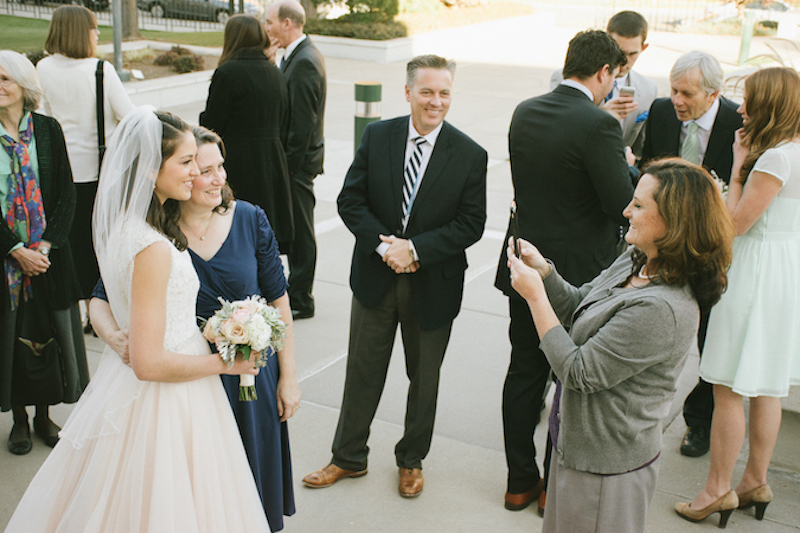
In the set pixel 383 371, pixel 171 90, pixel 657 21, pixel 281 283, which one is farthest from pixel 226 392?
pixel 657 21

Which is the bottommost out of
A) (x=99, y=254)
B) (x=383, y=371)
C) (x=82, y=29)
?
(x=383, y=371)

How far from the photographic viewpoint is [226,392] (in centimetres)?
290

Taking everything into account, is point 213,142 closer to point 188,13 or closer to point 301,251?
point 301,251

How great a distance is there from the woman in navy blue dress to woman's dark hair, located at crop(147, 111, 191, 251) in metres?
0.13

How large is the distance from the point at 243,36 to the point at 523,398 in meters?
3.32

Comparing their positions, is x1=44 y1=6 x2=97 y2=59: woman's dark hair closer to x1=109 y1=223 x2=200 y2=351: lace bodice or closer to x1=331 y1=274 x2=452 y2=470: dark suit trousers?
x1=331 y1=274 x2=452 y2=470: dark suit trousers

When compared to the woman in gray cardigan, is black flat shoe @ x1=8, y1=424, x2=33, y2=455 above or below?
below

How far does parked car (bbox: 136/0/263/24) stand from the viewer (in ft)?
77.4

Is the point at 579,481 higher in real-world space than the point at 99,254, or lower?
lower

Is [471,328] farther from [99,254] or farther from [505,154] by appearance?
[505,154]

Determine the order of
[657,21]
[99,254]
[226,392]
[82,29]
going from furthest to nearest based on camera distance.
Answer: [657,21]
[82,29]
[226,392]
[99,254]

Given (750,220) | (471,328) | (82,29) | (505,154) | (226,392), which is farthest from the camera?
(505,154)

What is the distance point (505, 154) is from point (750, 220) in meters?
7.84

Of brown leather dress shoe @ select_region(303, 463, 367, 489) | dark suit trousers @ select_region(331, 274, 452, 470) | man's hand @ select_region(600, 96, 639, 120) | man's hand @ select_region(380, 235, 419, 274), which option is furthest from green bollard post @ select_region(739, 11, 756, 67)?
brown leather dress shoe @ select_region(303, 463, 367, 489)
